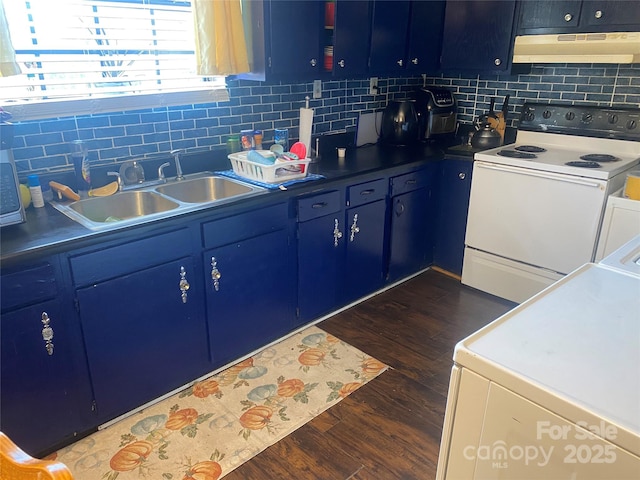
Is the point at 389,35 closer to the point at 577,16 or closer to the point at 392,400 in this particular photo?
the point at 577,16

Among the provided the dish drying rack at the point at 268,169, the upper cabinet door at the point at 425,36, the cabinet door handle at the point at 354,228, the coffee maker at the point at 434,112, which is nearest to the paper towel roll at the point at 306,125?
the dish drying rack at the point at 268,169

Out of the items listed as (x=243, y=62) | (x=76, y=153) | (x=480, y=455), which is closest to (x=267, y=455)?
(x=480, y=455)

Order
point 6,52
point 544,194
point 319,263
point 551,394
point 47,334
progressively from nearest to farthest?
point 551,394 < point 47,334 < point 6,52 < point 319,263 < point 544,194

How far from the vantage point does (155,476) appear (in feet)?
6.08

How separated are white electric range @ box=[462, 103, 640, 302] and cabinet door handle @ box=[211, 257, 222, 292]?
1763mm

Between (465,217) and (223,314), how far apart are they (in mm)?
1783

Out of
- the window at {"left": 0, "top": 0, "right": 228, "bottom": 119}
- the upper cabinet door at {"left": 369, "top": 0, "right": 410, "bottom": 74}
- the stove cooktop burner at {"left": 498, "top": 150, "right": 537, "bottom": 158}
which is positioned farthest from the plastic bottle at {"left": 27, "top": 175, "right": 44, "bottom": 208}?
the stove cooktop burner at {"left": 498, "top": 150, "right": 537, "bottom": 158}

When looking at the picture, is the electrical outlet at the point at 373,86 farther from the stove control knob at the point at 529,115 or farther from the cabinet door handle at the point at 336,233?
the cabinet door handle at the point at 336,233

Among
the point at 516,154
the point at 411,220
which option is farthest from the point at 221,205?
the point at 516,154

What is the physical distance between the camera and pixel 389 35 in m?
3.06

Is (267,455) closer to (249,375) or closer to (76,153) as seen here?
(249,375)

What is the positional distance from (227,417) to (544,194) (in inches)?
82.7

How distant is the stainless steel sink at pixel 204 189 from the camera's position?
2504mm

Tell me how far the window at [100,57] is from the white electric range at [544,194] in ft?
5.69
